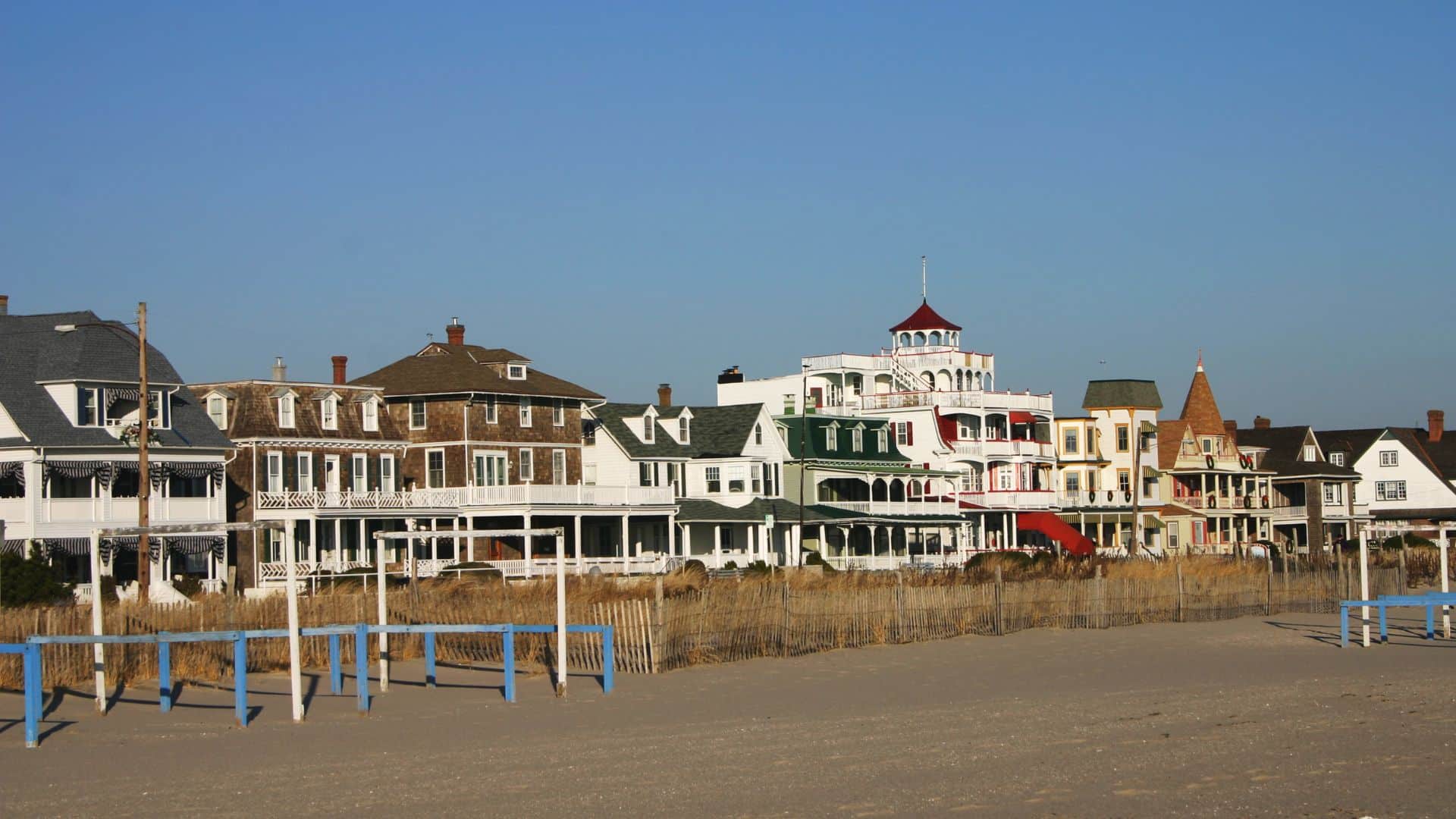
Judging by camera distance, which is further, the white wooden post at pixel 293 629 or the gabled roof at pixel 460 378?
the gabled roof at pixel 460 378

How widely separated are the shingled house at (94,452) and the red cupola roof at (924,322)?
42.2m

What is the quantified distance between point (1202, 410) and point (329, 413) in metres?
52.0

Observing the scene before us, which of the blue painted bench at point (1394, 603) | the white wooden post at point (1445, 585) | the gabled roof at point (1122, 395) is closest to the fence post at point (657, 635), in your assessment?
the blue painted bench at point (1394, 603)

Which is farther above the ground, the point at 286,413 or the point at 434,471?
the point at 286,413

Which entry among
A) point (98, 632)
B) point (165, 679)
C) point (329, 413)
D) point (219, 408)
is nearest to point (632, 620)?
point (165, 679)

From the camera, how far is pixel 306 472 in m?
55.9

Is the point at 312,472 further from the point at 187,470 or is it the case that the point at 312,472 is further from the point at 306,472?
the point at 187,470

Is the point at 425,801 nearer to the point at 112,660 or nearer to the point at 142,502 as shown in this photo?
the point at 112,660

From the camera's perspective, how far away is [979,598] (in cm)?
3472

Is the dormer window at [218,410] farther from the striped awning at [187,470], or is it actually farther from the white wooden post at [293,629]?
the white wooden post at [293,629]

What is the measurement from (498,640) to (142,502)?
15121 millimetres

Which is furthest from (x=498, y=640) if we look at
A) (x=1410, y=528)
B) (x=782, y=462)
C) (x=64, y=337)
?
(x=1410, y=528)

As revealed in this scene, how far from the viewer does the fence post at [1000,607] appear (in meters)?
34.8

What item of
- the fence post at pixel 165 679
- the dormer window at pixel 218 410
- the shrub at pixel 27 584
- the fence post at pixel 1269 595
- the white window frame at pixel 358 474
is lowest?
the fence post at pixel 1269 595
